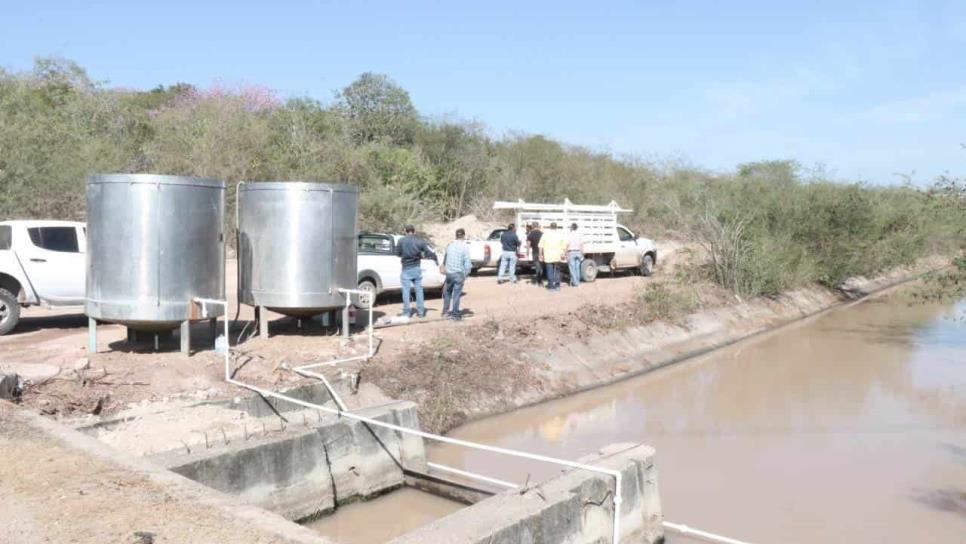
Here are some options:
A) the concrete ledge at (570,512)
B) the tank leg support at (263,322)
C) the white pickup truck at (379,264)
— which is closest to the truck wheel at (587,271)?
the white pickup truck at (379,264)

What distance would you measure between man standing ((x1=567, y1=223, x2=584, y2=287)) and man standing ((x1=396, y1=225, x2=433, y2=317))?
833cm

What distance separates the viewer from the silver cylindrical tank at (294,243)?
11.8 metres

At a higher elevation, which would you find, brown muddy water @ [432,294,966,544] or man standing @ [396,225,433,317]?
man standing @ [396,225,433,317]

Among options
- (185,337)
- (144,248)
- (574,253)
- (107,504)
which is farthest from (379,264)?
(107,504)

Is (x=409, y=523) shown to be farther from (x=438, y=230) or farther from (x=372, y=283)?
(x=438, y=230)

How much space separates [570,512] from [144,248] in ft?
21.6

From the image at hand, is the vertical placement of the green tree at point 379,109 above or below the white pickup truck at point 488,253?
above

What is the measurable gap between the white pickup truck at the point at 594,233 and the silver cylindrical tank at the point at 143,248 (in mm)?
14185

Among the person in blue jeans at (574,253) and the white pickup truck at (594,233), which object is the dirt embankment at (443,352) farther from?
the white pickup truck at (594,233)

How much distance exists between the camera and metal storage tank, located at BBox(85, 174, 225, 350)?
34.1 feet

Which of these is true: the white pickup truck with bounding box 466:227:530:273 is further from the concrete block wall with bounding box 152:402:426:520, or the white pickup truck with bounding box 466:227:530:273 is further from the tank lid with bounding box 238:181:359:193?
the concrete block wall with bounding box 152:402:426:520

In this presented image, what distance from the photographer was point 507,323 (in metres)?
15.4

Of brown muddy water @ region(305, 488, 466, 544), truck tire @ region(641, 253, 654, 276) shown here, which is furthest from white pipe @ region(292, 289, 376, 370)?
truck tire @ region(641, 253, 654, 276)

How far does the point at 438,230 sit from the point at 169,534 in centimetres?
3010
